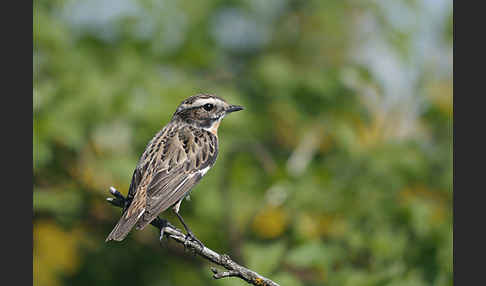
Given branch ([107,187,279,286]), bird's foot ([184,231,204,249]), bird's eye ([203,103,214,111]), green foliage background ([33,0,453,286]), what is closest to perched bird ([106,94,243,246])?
bird's eye ([203,103,214,111])

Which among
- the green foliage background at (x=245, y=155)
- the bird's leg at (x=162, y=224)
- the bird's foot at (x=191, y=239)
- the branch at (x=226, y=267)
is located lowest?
the branch at (x=226, y=267)

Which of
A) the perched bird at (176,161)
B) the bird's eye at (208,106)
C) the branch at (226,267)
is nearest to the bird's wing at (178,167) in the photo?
the perched bird at (176,161)

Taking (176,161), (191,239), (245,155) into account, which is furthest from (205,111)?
(245,155)

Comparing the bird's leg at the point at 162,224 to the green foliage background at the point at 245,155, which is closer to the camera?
the bird's leg at the point at 162,224

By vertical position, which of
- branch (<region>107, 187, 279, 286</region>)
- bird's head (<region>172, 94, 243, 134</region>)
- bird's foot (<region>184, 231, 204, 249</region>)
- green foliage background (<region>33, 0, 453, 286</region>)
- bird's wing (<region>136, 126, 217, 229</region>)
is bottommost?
branch (<region>107, 187, 279, 286</region>)

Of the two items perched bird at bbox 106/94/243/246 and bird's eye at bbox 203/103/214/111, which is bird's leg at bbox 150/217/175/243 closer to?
perched bird at bbox 106/94/243/246

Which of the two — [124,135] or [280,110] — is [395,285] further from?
[280,110]

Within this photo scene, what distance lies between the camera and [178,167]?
2.45m

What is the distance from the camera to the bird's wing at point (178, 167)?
220cm

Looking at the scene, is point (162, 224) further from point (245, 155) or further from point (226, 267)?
point (245, 155)

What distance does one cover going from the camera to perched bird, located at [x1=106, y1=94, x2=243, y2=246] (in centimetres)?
214

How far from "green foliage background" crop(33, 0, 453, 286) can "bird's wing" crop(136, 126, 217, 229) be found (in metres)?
1.31

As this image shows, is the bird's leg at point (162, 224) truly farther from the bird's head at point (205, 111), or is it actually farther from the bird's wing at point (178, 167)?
the bird's head at point (205, 111)

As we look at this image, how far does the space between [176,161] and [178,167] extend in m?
0.04
